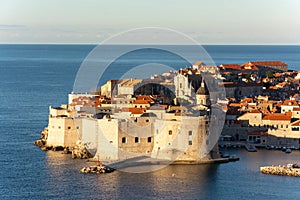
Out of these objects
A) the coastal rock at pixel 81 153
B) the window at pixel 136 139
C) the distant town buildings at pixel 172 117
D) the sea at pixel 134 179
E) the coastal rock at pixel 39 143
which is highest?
the distant town buildings at pixel 172 117

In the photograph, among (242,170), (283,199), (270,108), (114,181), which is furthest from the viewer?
(270,108)

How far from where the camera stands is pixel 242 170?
27.9 m

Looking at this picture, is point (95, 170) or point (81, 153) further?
point (81, 153)

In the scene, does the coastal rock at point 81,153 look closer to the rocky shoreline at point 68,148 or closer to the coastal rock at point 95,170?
the rocky shoreline at point 68,148

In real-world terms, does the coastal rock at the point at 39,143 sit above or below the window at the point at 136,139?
below

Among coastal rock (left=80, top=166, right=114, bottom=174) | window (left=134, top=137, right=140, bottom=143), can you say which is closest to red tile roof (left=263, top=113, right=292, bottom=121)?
window (left=134, top=137, right=140, bottom=143)

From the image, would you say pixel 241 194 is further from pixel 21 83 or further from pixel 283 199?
pixel 21 83

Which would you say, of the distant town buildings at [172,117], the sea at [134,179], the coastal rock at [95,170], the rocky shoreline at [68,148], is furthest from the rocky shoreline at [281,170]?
the rocky shoreline at [68,148]

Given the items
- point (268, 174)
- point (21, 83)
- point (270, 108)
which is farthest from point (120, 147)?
point (21, 83)

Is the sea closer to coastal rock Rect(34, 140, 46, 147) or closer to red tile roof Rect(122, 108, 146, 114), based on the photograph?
coastal rock Rect(34, 140, 46, 147)

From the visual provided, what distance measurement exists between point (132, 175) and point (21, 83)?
142 feet

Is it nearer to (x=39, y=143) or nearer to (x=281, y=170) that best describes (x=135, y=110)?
(x=39, y=143)

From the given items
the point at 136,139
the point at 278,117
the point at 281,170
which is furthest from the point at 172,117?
the point at 278,117

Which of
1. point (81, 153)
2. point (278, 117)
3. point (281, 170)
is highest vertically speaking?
point (278, 117)
